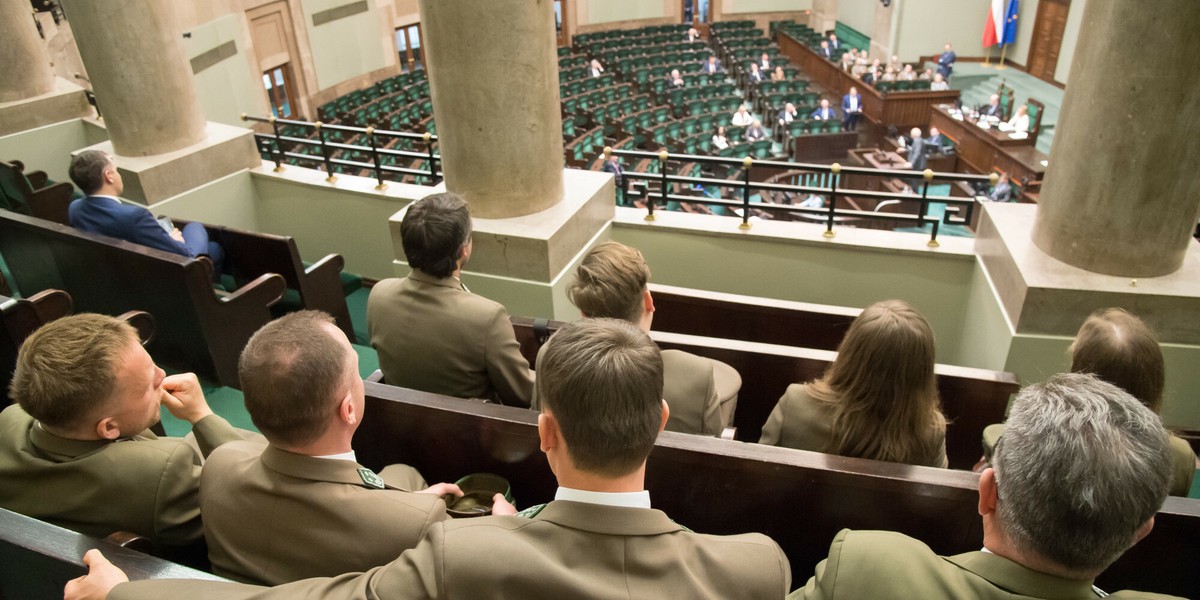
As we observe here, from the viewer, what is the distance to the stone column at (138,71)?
4770 millimetres

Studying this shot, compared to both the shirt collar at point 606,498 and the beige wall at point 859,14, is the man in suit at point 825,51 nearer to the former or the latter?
the beige wall at point 859,14

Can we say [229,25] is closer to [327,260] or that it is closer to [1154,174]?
[327,260]

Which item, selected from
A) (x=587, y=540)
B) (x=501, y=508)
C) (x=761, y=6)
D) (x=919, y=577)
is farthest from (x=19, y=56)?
(x=761, y=6)

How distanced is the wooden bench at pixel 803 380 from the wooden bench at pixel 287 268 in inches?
61.6

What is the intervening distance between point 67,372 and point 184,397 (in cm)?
30

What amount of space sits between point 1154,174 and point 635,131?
9370 mm

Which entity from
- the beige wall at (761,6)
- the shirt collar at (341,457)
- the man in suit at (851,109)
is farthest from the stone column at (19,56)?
the beige wall at (761,6)

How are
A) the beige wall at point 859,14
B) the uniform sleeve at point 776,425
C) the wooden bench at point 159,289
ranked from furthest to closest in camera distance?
the beige wall at point 859,14, the wooden bench at point 159,289, the uniform sleeve at point 776,425

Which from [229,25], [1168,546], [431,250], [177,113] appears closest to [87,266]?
[177,113]

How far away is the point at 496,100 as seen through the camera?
3.63m

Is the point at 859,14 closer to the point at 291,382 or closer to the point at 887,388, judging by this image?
the point at 887,388

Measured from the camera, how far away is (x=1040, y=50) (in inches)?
689

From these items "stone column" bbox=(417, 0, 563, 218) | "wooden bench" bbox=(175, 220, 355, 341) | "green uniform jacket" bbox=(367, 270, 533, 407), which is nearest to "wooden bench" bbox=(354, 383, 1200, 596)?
"green uniform jacket" bbox=(367, 270, 533, 407)

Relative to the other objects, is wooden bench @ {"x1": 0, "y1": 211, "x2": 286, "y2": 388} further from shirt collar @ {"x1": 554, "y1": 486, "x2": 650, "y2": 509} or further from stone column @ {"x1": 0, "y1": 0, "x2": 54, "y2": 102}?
stone column @ {"x1": 0, "y1": 0, "x2": 54, "y2": 102}
